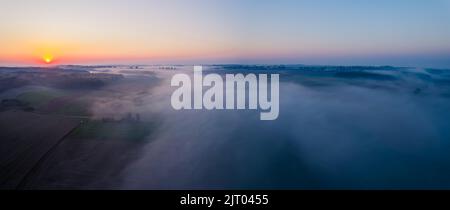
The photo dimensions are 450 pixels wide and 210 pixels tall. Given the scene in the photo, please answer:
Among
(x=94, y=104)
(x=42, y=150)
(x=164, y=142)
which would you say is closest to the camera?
(x=94, y=104)

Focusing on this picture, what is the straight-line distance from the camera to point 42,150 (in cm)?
321

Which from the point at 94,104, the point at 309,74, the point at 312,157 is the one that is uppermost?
the point at 309,74

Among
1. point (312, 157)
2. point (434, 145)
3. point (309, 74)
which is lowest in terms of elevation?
point (312, 157)

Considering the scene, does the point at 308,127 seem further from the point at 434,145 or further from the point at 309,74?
the point at 434,145

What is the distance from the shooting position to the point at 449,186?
6.56 feet

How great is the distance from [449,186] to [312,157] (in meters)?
1.57
